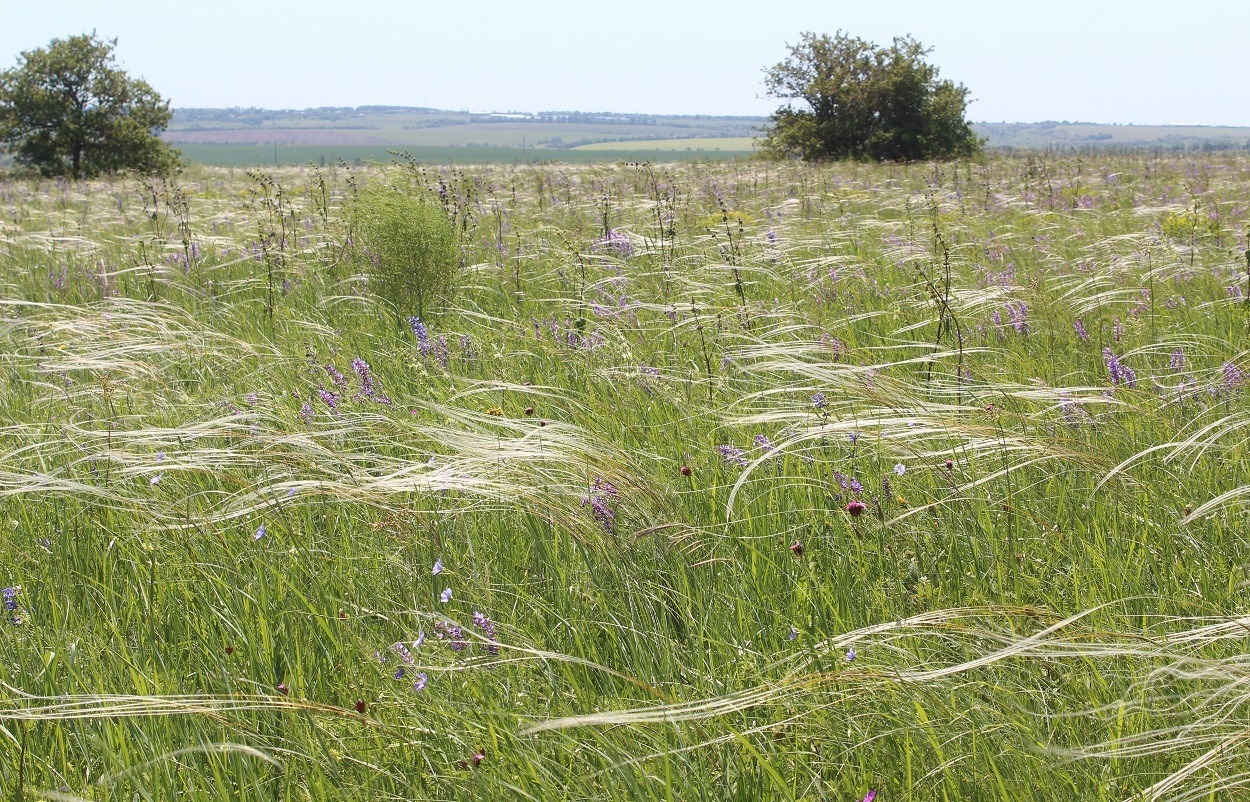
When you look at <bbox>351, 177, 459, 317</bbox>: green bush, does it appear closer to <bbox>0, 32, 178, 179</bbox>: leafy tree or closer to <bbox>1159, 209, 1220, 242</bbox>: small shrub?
<bbox>1159, 209, 1220, 242</bbox>: small shrub

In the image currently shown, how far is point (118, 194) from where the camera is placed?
12.5 metres

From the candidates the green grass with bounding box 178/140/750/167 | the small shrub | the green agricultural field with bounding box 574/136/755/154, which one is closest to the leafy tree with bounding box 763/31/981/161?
the green grass with bounding box 178/140/750/167

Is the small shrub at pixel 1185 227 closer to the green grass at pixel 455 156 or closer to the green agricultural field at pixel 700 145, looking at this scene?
the green grass at pixel 455 156

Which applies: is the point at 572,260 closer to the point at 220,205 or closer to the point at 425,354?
the point at 425,354

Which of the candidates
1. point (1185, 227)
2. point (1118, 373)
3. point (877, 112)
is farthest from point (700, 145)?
point (1118, 373)

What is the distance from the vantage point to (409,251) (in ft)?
15.4

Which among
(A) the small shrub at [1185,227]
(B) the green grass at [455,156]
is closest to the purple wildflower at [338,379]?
(B) the green grass at [455,156]

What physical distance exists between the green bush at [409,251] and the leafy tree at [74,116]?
25.0 metres

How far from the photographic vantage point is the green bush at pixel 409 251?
184 inches

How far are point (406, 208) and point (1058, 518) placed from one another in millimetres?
3516

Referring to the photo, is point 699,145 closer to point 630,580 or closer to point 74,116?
point 74,116

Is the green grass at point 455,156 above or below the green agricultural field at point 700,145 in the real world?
below

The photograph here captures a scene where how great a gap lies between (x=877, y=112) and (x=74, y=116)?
73.2 feet

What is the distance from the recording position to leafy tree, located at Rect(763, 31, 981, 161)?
2334 cm
